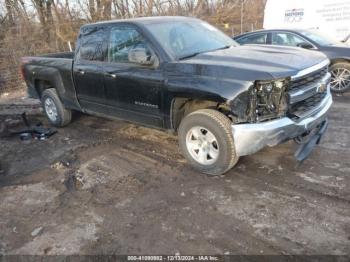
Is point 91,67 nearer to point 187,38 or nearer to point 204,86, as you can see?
point 187,38

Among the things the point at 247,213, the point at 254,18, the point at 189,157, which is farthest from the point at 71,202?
the point at 254,18

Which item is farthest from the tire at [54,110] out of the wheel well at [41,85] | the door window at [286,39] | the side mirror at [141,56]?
the door window at [286,39]

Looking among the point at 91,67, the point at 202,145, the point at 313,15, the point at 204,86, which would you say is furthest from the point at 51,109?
the point at 313,15

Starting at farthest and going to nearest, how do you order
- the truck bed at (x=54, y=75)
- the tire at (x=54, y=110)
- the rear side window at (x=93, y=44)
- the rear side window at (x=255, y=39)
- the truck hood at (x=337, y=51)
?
the rear side window at (x=255, y=39) < the truck hood at (x=337, y=51) < the tire at (x=54, y=110) < the truck bed at (x=54, y=75) < the rear side window at (x=93, y=44)

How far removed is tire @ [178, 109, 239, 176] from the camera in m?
4.08

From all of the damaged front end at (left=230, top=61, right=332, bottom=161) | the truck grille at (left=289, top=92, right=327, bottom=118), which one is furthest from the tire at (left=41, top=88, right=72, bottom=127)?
the truck grille at (left=289, top=92, right=327, bottom=118)

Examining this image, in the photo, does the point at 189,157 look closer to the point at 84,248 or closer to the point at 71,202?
the point at 71,202

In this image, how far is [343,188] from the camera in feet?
12.8

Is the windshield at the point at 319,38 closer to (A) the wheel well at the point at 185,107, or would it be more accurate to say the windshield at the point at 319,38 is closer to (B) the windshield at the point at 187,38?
(B) the windshield at the point at 187,38

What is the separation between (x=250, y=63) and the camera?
405 centimetres

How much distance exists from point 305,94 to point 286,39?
17.1 feet

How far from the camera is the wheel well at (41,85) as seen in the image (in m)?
7.14

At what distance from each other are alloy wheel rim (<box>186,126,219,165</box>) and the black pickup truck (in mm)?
13

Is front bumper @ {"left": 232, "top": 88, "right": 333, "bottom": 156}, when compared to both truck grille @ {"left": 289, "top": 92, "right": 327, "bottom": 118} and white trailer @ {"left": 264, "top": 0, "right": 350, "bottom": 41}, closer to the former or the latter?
truck grille @ {"left": 289, "top": 92, "right": 327, "bottom": 118}
